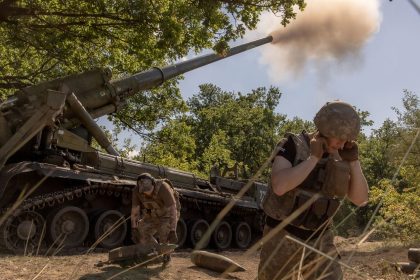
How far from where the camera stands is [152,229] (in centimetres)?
898

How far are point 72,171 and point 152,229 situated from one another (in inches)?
158

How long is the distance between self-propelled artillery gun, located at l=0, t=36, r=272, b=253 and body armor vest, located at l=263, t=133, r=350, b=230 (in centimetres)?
727

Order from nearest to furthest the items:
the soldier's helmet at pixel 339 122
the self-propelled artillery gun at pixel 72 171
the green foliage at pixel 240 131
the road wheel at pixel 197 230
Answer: the soldier's helmet at pixel 339 122, the self-propelled artillery gun at pixel 72 171, the road wheel at pixel 197 230, the green foliage at pixel 240 131

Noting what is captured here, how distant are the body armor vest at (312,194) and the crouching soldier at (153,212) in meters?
5.37

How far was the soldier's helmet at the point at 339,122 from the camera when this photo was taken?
3160mm

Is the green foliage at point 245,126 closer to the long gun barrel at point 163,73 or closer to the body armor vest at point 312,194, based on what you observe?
the long gun barrel at point 163,73

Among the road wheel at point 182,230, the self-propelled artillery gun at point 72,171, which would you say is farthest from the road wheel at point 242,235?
the road wheel at point 182,230

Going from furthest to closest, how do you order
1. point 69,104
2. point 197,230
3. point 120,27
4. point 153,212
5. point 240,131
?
point 240,131, point 197,230, point 120,27, point 69,104, point 153,212

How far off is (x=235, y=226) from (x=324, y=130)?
15017 millimetres

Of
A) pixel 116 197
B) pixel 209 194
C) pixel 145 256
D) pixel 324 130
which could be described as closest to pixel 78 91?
pixel 116 197

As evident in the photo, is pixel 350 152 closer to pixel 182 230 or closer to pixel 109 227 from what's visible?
pixel 109 227

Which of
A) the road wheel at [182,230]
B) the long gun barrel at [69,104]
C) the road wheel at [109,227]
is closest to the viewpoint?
the long gun barrel at [69,104]

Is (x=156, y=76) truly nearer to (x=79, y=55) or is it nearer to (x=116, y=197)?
(x=79, y=55)

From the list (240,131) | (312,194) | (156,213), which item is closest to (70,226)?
(156,213)
